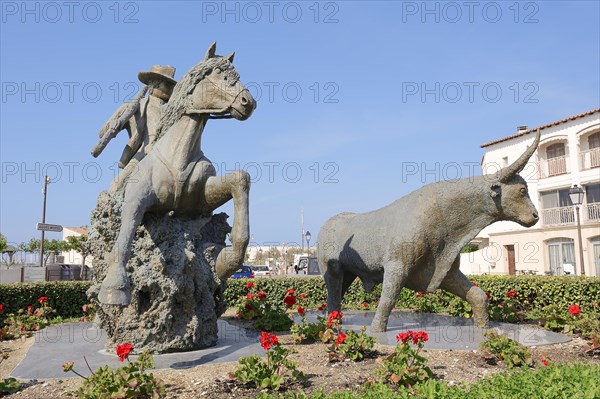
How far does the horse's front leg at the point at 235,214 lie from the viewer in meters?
5.05

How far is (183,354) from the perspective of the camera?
5.34 metres

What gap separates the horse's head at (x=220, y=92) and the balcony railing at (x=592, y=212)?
2314 cm

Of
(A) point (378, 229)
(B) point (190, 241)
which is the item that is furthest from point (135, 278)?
(A) point (378, 229)

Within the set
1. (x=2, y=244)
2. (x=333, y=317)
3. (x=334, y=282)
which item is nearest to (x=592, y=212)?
(x=334, y=282)

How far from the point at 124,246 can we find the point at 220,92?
1.87m

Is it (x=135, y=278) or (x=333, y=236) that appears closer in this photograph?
(x=135, y=278)

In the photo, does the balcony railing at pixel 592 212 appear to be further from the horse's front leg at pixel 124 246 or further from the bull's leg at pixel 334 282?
the horse's front leg at pixel 124 246

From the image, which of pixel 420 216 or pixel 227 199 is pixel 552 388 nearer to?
pixel 420 216

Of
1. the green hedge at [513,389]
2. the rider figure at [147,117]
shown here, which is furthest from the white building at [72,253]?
the green hedge at [513,389]

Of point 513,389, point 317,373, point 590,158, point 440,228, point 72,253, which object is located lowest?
point 317,373

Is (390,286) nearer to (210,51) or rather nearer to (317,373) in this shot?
(317,373)

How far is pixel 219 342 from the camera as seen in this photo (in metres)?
6.13

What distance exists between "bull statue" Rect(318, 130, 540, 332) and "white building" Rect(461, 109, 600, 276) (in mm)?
18414

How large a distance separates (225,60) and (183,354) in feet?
10.4
